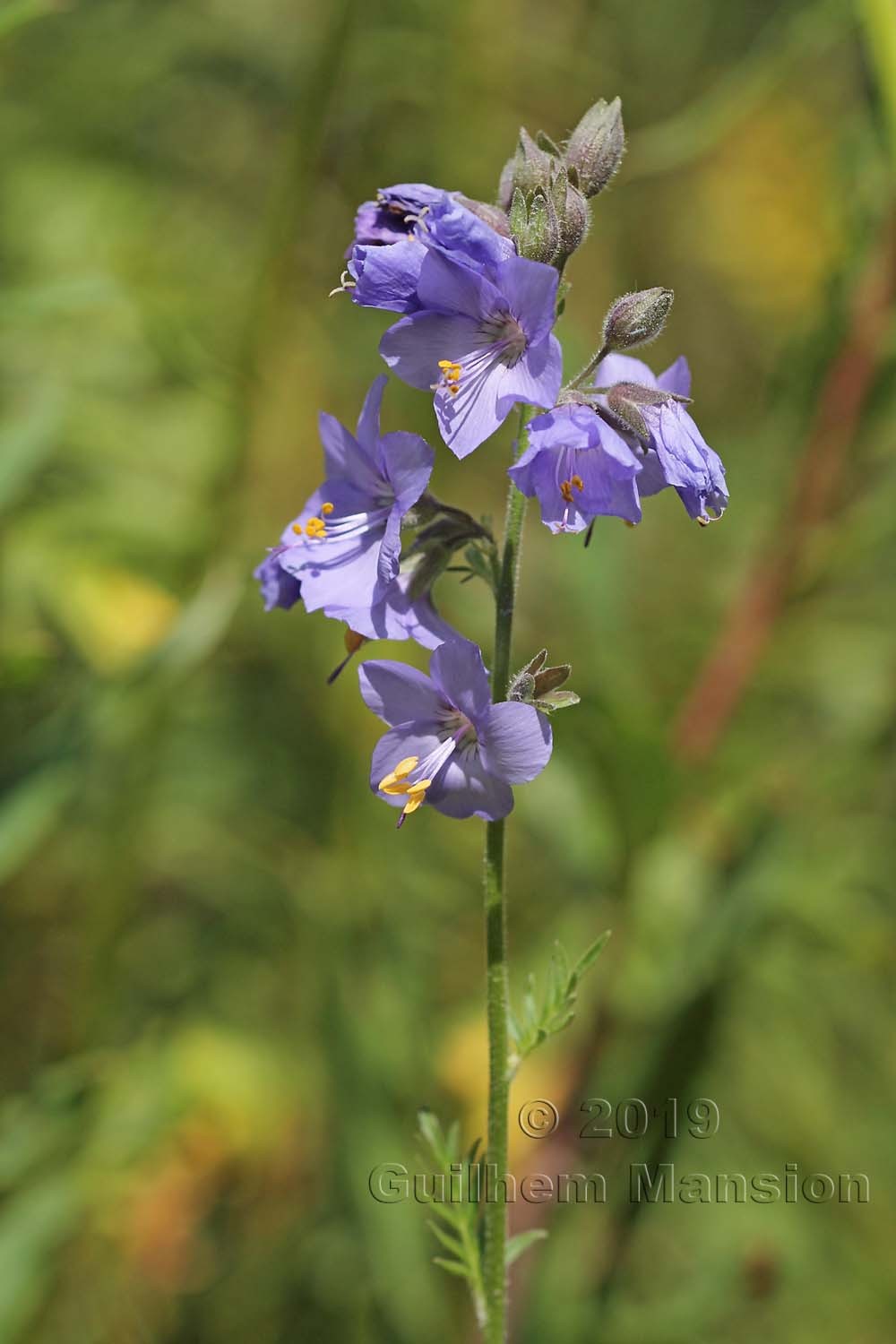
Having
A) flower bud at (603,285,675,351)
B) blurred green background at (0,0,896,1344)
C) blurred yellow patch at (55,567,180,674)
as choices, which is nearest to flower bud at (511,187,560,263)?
flower bud at (603,285,675,351)

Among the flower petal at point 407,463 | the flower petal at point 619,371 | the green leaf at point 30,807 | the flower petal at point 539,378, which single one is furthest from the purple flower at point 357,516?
the green leaf at point 30,807

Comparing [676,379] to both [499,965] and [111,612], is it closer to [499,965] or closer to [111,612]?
[499,965]

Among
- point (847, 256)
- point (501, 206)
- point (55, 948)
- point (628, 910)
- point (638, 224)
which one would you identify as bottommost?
point (55, 948)

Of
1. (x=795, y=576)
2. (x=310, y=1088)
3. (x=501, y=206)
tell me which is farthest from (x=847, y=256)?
(x=310, y=1088)

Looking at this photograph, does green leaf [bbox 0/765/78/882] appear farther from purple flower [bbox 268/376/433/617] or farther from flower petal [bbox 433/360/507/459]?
flower petal [bbox 433/360/507/459]

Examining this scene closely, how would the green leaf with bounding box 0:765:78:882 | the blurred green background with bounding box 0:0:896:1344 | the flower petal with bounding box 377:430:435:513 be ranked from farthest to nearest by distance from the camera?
1. the blurred green background with bounding box 0:0:896:1344
2. the green leaf with bounding box 0:765:78:882
3. the flower petal with bounding box 377:430:435:513

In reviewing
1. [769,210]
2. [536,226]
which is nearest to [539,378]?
[536,226]

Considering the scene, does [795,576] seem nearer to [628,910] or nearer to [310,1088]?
[628,910]
